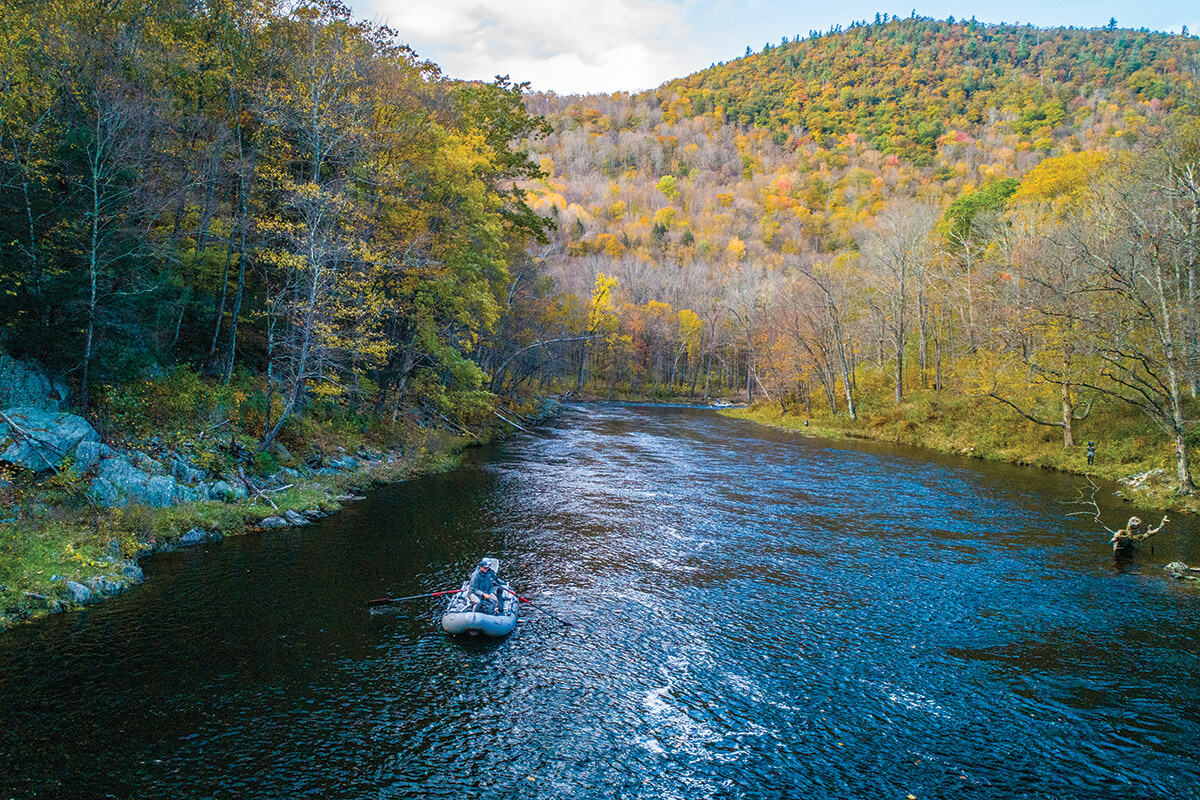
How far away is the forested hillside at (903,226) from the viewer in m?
25.9

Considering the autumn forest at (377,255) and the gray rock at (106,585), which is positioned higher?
the autumn forest at (377,255)

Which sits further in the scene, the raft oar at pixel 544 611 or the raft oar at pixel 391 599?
the raft oar at pixel 391 599

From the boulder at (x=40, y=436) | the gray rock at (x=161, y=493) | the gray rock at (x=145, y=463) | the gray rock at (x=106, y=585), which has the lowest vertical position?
the gray rock at (x=106, y=585)

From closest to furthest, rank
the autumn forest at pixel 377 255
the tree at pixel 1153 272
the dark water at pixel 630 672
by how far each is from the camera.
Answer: the dark water at pixel 630 672, the autumn forest at pixel 377 255, the tree at pixel 1153 272

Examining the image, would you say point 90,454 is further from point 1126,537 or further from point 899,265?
point 899,265

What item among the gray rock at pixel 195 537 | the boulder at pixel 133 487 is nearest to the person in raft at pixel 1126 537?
the gray rock at pixel 195 537

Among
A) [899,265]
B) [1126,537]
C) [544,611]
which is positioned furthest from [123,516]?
[899,265]

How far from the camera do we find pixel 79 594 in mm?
12312

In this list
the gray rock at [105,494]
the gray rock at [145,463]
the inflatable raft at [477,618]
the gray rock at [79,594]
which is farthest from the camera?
the gray rock at [145,463]

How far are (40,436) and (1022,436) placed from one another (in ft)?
137

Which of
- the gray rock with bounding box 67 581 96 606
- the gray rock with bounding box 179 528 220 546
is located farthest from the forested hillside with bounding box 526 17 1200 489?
the gray rock with bounding box 67 581 96 606

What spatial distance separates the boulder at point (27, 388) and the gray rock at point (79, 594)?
5697 mm

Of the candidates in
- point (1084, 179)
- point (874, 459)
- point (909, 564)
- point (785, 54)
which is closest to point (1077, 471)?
point (874, 459)

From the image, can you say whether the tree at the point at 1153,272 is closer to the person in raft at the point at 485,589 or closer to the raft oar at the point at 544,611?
the raft oar at the point at 544,611
